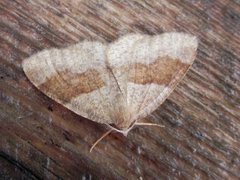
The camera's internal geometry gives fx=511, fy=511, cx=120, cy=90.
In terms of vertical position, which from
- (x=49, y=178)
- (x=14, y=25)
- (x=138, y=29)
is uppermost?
(x=138, y=29)

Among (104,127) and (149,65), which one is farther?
(149,65)

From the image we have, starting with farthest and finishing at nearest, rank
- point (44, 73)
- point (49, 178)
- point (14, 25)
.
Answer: point (44, 73) → point (14, 25) → point (49, 178)

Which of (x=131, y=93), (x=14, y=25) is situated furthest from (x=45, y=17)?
(x=131, y=93)

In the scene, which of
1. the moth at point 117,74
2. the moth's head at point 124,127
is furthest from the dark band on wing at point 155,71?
the moth's head at point 124,127

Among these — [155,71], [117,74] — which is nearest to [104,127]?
[117,74]

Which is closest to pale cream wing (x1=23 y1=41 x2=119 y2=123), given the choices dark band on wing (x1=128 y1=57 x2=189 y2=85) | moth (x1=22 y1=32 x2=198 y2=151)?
moth (x1=22 y1=32 x2=198 y2=151)

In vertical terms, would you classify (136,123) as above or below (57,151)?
above

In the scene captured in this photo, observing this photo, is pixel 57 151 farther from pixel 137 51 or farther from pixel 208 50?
pixel 208 50

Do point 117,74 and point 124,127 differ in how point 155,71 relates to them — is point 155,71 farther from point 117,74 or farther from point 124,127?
point 124,127
